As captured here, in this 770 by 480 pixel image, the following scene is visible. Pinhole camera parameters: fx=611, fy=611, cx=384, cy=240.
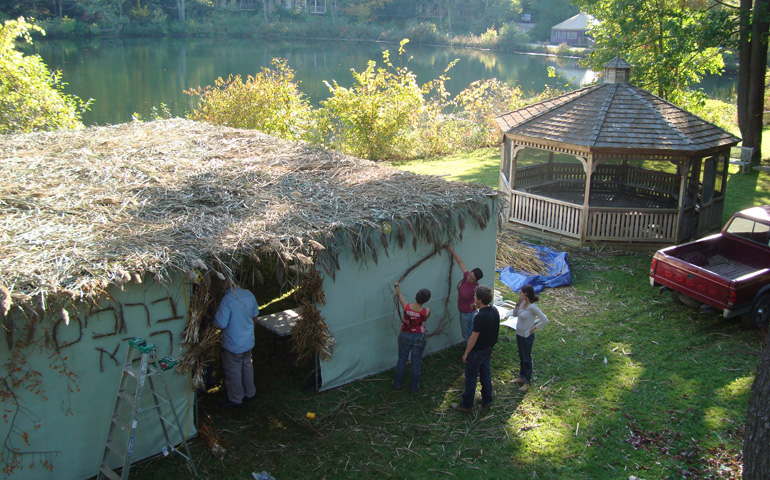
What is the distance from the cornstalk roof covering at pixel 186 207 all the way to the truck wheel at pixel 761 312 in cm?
449

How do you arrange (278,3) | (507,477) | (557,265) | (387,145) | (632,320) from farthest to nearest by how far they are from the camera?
(278,3) → (387,145) → (557,265) → (632,320) → (507,477)

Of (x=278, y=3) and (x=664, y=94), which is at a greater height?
(x=278, y=3)

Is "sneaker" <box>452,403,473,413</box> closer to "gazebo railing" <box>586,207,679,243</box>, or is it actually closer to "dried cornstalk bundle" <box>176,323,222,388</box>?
"dried cornstalk bundle" <box>176,323,222,388</box>

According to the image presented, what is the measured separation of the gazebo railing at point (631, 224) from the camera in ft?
42.7

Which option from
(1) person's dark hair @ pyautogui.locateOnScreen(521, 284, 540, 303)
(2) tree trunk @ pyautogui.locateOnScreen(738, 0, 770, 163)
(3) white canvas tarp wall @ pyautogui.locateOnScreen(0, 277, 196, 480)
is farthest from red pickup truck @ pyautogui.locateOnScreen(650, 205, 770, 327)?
(2) tree trunk @ pyautogui.locateOnScreen(738, 0, 770, 163)

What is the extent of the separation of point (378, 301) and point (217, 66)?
41587 millimetres

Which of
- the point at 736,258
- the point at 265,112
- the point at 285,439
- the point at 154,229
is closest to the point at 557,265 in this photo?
the point at 736,258

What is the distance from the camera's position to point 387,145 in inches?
891

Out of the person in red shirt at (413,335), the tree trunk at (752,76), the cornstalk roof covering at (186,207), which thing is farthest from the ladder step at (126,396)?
the tree trunk at (752,76)

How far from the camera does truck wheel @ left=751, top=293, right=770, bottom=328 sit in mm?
9422

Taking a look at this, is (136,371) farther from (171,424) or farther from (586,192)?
(586,192)

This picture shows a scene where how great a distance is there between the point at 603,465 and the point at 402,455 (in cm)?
215

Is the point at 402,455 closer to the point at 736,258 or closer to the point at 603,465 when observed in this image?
the point at 603,465

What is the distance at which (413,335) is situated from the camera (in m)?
7.56
